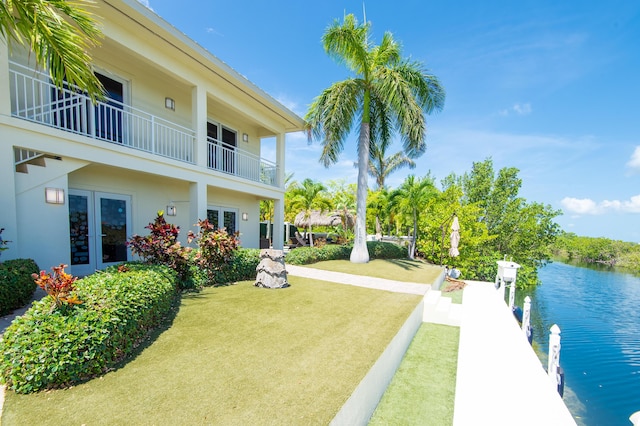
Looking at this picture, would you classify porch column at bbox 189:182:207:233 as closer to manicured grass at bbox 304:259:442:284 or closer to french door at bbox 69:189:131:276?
french door at bbox 69:189:131:276

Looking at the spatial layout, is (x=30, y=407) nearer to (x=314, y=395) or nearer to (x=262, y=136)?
(x=314, y=395)

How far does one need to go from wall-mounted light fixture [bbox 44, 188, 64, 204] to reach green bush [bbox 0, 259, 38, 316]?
61.9 inches

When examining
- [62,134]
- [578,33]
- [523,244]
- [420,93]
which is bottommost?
[523,244]

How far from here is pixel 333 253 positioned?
1337 cm

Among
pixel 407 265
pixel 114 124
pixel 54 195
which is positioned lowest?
pixel 407 265

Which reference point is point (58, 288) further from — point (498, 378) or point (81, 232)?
point (498, 378)

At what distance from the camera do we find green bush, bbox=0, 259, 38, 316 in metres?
4.42

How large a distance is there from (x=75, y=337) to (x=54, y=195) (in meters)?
4.99

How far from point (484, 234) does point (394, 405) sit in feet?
54.2

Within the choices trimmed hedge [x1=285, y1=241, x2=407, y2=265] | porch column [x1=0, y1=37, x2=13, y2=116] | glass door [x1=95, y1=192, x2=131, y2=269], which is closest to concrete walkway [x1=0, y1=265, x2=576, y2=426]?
glass door [x1=95, y1=192, x2=131, y2=269]

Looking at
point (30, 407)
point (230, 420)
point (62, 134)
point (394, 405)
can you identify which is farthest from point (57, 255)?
point (394, 405)

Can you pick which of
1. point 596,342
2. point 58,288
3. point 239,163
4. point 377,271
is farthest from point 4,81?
point 596,342

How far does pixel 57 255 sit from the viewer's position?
6.25 meters

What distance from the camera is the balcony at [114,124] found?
611cm
